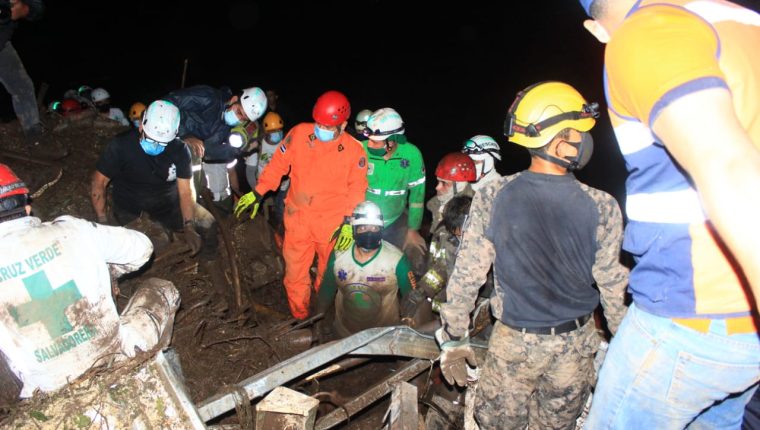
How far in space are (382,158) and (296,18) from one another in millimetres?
42835

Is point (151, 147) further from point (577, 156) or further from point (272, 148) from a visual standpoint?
point (577, 156)

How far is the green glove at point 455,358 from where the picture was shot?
9.36 feet

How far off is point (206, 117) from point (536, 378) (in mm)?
5251

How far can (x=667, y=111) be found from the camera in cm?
100

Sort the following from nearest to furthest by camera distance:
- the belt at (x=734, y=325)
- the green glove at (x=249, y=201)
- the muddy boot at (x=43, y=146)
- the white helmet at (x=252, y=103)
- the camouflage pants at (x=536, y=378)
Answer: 1. the belt at (x=734, y=325)
2. the camouflage pants at (x=536, y=378)
3. the green glove at (x=249, y=201)
4. the muddy boot at (x=43, y=146)
5. the white helmet at (x=252, y=103)

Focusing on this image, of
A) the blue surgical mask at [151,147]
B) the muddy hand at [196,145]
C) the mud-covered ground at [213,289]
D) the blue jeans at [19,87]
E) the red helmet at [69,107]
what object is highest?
the blue jeans at [19,87]

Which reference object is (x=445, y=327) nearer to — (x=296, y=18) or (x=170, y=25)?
(x=170, y=25)

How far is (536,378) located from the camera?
9.13ft

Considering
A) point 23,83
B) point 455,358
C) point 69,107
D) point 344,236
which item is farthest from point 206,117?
point 455,358

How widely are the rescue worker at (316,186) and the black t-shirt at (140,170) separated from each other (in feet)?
2.82

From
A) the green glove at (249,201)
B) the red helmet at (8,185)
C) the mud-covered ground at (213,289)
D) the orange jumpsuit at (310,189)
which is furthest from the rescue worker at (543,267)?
the green glove at (249,201)

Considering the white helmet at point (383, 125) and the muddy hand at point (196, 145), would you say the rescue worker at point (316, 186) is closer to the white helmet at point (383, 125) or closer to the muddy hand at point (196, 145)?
the white helmet at point (383, 125)

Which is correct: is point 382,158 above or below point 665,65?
below

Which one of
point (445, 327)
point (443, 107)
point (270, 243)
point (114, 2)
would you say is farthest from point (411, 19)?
Result: point (445, 327)
